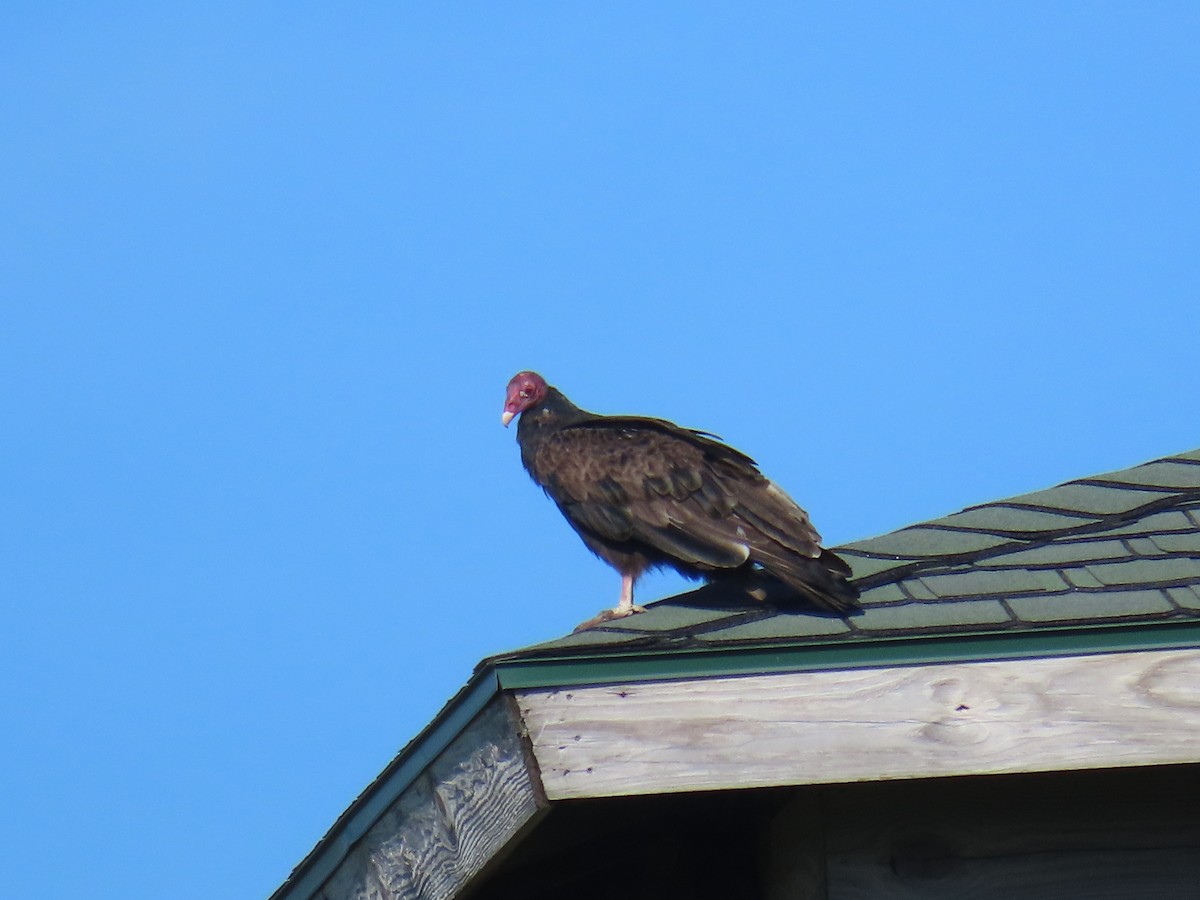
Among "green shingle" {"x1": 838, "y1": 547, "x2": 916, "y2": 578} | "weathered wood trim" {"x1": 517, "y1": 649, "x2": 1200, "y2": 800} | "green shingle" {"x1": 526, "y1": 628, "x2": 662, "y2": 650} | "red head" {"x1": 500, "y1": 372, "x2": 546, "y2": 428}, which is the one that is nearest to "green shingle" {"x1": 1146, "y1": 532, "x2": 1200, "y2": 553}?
"green shingle" {"x1": 838, "y1": 547, "x2": 916, "y2": 578}

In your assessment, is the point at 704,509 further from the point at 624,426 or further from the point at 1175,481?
the point at 1175,481

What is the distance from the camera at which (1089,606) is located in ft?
7.22

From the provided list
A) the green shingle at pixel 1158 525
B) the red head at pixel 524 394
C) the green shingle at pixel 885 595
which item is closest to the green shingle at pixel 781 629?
the green shingle at pixel 885 595

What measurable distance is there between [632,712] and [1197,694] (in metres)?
0.74

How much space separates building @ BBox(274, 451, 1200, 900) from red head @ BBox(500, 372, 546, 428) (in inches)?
101

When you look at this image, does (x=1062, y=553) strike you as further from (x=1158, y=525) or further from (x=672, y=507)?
(x=672, y=507)

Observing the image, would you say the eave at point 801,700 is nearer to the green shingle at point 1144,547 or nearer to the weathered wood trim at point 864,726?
the weathered wood trim at point 864,726

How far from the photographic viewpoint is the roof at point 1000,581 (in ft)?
6.97

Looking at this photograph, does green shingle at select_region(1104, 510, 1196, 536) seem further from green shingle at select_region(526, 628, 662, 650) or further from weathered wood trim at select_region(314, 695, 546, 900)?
weathered wood trim at select_region(314, 695, 546, 900)

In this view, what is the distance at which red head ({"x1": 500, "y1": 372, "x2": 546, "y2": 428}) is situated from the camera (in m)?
5.12

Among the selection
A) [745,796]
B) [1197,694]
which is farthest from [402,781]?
[1197,694]

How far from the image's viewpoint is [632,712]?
2.06 meters

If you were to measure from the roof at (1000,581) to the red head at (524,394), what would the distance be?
2.28 meters

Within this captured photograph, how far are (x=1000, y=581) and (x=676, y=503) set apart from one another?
1.11 m
